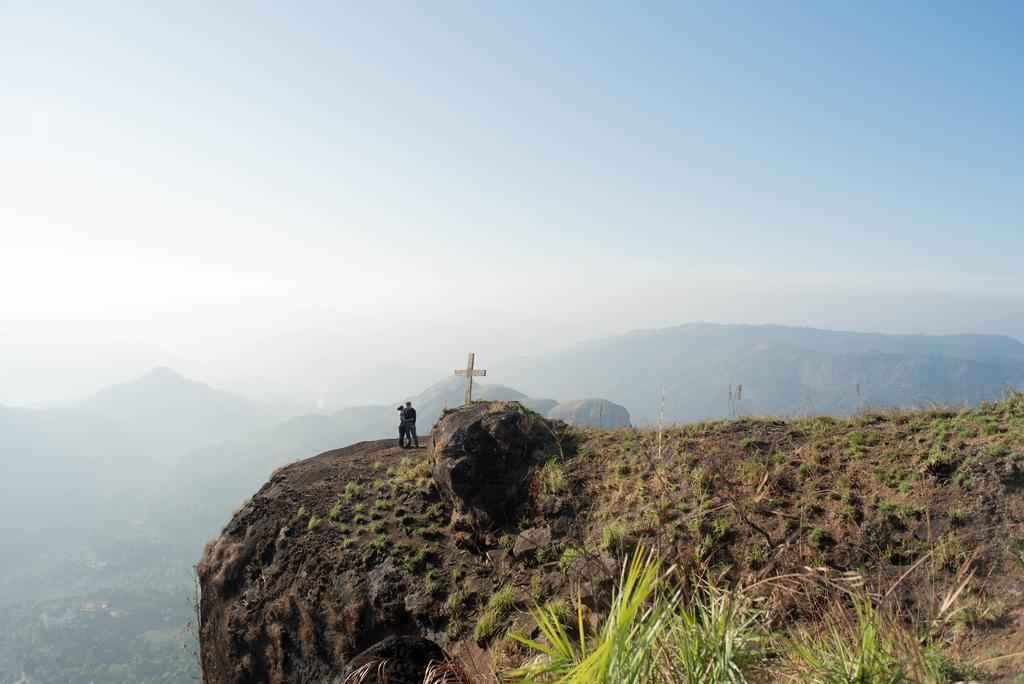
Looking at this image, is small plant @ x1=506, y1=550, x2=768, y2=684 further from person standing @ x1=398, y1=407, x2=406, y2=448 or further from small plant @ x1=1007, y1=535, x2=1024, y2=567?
person standing @ x1=398, y1=407, x2=406, y2=448

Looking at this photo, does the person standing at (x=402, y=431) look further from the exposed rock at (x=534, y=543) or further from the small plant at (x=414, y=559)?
the exposed rock at (x=534, y=543)

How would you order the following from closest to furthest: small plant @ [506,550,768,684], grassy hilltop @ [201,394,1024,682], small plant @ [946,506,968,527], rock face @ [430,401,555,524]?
small plant @ [506,550,768,684] < grassy hilltop @ [201,394,1024,682] < small plant @ [946,506,968,527] < rock face @ [430,401,555,524]

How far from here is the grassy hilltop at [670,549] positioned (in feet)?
9.40

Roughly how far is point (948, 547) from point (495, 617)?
327 inches

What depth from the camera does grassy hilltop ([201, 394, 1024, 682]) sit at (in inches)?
113

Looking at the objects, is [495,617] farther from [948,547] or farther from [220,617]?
[220,617]

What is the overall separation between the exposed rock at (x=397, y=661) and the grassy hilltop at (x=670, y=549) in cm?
60

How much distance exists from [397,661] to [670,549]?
257cm

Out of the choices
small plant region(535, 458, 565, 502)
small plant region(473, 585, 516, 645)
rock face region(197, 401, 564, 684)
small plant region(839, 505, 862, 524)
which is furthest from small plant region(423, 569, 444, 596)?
small plant region(839, 505, 862, 524)

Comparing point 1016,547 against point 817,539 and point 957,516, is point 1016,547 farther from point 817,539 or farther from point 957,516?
point 817,539

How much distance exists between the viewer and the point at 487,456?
15414 mm

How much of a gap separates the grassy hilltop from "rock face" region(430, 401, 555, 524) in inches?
16.8

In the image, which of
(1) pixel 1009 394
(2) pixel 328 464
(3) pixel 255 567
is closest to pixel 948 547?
(1) pixel 1009 394

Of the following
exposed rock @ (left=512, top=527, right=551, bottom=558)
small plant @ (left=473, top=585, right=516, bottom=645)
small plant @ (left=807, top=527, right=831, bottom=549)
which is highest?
small plant @ (left=807, top=527, right=831, bottom=549)
